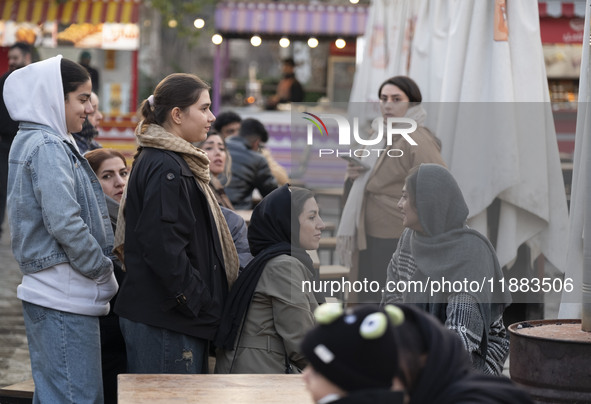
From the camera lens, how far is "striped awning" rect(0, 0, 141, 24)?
20.9 meters

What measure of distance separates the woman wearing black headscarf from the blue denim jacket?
1.99 ft

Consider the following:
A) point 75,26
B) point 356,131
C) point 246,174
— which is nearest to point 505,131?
point 356,131

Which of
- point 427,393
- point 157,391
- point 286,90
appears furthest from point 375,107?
point 286,90

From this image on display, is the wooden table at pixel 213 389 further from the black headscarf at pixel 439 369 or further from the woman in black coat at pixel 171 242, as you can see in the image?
the black headscarf at pixel 439 369

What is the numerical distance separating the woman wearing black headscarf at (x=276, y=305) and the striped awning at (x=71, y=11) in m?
17.2

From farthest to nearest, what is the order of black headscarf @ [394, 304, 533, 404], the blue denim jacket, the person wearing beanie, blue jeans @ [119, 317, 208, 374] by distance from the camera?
blue jeans @ [119, 317, 208, 374], the blue denim jacket, black headscarf @ [394, 304, 533, 404], the person wearing beanie

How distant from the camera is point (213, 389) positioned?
333cm

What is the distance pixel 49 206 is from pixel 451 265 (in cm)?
164

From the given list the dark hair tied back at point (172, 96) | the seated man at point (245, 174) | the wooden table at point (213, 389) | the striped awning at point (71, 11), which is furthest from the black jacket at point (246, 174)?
the striped awning at point (71, 11)

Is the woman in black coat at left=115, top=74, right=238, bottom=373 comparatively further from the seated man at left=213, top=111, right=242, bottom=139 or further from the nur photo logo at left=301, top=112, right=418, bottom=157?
the seated man at left=213, top=111, right=242, bottom=139

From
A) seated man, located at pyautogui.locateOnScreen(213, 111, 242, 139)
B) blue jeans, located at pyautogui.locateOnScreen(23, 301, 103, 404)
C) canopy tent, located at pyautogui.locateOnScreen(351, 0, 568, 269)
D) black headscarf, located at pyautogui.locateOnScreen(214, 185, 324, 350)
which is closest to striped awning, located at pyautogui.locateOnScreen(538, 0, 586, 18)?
seated man, located at pyautogui.locateOnScreen(213, 111, 242, 139)

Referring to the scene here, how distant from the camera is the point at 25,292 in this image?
402cm

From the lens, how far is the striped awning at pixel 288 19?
21.0 metres

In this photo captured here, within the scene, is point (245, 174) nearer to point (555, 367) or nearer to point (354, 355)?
point (555, 367)
